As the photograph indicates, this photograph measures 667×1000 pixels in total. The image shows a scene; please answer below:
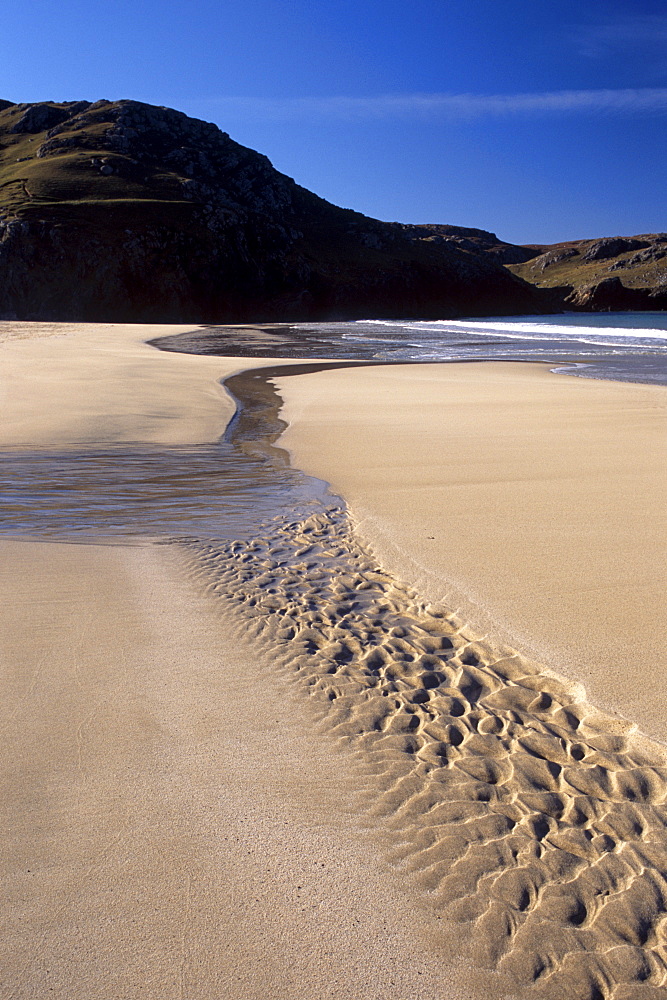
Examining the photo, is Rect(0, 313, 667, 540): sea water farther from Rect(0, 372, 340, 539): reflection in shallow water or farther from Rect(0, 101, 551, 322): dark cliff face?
Rect(0, 101, 551, 322): dark cliff face

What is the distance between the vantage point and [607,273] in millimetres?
142250

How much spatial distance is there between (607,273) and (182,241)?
10476 centimetres

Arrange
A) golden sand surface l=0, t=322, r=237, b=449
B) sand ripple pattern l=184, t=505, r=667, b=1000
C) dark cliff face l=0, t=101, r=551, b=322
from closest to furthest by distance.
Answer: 1. sand ripple pattern l=184, t=505, r=667, b=1000
2. golden sand surface l=0, t=322, r=237, b=449
3. dark cliff face l=0, t=101, r=551, b=322

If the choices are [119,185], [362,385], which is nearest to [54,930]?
[362,385]

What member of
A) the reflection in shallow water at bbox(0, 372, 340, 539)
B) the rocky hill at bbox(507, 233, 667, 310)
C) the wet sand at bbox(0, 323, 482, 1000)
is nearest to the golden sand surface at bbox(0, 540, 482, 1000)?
the wet sand at bbox(0, 323, 482, 1000)

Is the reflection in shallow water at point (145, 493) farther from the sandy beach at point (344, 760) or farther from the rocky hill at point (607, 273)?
the rocky hill at point (607, 273)

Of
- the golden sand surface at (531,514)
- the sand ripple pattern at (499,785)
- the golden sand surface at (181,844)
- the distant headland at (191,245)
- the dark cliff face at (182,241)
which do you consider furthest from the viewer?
the distant headland at (191,245)

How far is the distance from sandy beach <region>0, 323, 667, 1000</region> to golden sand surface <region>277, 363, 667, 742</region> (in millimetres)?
29

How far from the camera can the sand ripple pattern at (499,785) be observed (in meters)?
1.69

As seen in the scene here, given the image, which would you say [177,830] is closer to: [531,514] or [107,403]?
[531,514]

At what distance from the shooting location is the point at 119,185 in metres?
84.4

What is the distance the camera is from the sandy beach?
5.37ft

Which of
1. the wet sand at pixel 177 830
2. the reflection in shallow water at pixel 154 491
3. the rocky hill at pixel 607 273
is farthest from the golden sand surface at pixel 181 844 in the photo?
the rocky hill at pixel 607 273

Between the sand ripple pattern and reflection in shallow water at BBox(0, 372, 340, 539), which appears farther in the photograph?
reflection in shallow water at BBox(0, 372, 340, 539)
